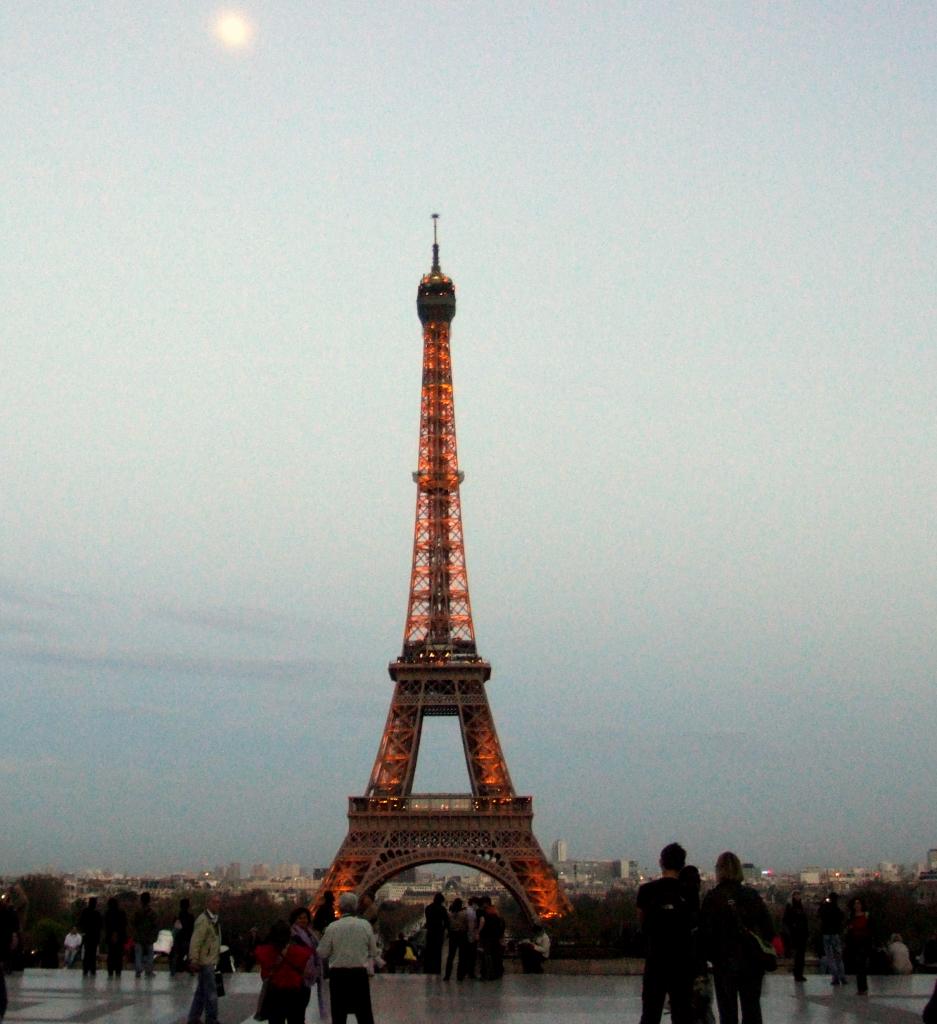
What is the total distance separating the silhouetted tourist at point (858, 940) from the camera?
2239 cm

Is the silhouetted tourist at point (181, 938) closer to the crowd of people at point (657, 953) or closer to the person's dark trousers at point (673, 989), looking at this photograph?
the crowd of people at point (657, 953)

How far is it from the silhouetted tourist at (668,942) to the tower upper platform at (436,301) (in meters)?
69.7

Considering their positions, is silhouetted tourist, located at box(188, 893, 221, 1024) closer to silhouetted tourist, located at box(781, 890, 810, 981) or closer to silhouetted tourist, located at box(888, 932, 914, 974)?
silhouetted tourist, located at box(781, 890, 810, 981)

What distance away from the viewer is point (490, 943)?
2636 cm

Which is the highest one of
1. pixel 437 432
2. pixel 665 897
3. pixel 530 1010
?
pixel 437 432

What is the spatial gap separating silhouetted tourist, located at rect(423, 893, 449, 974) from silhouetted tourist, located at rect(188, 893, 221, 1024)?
1111 cm

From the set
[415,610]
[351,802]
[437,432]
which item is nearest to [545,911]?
[351,802]

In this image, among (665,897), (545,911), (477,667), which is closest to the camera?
(665,897)

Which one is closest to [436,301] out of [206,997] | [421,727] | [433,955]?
[421,727]

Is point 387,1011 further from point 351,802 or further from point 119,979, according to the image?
point 351,802

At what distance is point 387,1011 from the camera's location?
62.5 ft

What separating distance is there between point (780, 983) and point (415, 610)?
5135 cm

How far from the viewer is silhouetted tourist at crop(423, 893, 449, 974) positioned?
27.5 metres

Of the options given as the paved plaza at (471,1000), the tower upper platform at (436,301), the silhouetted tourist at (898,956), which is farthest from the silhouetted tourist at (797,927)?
the tower upper platform at (436,301)
